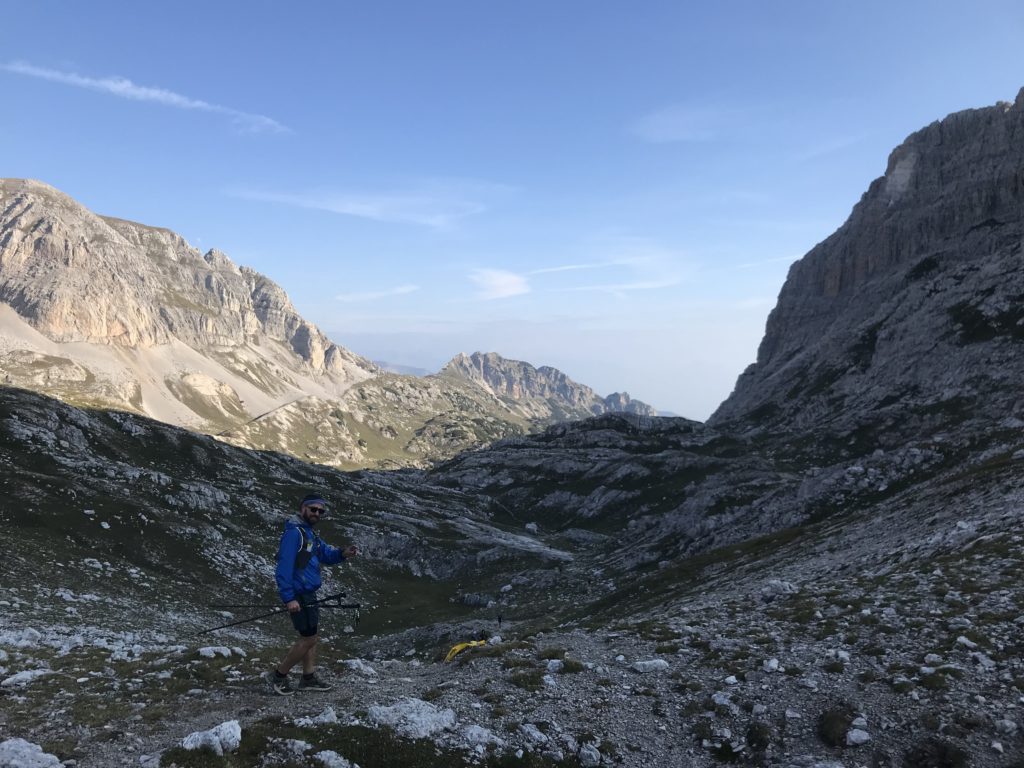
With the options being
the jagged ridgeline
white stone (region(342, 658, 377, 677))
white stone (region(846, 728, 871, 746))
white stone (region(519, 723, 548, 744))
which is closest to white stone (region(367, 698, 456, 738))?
the jagged ridgeline

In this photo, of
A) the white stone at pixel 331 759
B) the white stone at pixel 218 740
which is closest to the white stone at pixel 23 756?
the white stone at pixel 218 740

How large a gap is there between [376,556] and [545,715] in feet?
198

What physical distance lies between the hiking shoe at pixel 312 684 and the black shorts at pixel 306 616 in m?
1.41

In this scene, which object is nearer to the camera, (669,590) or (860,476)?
(669,590)

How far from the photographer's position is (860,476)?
54.8 metres

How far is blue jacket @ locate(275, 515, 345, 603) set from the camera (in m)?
14.6

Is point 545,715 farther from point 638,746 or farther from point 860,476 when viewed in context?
point 860,476

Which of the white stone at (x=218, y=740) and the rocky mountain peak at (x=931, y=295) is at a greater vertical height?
the rocky mountain peak at (x=931, y=295)

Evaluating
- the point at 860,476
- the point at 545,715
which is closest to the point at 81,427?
the point at 545,715

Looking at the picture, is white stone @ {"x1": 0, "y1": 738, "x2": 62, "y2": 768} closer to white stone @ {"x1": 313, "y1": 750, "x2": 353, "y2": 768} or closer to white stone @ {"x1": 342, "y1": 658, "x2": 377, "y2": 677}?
white stone @ {"x1": 313, "y1": 750, "x2": 353, "y2": 768}

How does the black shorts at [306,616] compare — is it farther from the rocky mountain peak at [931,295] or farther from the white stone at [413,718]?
the rocky mountain peak at [931,295]

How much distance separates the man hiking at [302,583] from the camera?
14.7m

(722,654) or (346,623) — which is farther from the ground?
(722,654)

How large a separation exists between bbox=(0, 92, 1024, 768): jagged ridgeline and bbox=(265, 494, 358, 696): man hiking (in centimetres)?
107
